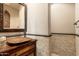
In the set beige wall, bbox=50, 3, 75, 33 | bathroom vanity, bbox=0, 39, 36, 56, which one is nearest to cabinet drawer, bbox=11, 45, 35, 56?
bathroom vanity, bbox=0, 39, 36, 56

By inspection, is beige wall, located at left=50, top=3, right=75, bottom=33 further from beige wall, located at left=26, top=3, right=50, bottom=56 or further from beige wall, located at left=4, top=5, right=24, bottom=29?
beige wall, located at left=4, top=5, right=24, bottom=29

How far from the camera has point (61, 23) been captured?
115 cm

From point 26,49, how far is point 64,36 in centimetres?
42

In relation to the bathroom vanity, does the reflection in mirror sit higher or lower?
higher

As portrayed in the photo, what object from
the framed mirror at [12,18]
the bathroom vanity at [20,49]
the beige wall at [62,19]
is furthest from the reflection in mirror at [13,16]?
the beige wall at [62,19]

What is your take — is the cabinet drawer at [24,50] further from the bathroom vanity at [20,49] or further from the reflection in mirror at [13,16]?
the reflection in mirror at [13,16]

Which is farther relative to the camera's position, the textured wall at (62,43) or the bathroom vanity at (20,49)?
the textured wall at (62,43)

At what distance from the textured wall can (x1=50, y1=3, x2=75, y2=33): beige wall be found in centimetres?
7

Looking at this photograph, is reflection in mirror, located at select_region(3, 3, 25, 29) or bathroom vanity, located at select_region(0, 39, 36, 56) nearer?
bathroom vanity, located at select_region(0, 39, 36, 56)

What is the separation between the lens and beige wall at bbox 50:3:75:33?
1095mm

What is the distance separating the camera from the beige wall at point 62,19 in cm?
109

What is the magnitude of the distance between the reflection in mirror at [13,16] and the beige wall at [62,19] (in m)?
0.33

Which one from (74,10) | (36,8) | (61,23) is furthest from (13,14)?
(74,10)

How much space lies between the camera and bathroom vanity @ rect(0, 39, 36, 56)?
83 centimetres
